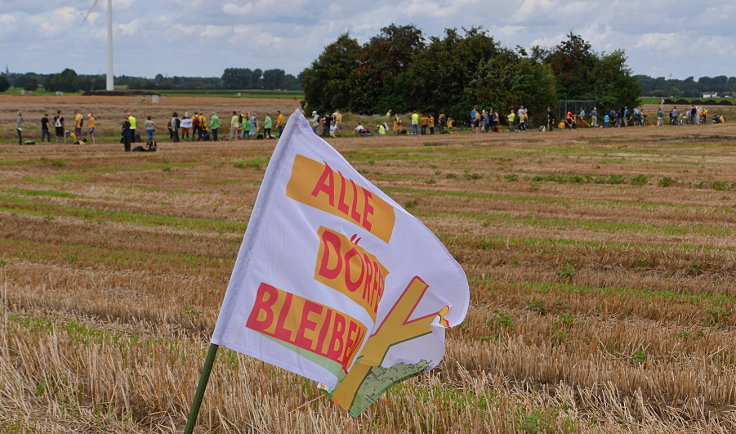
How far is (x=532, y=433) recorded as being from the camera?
16.4 ft

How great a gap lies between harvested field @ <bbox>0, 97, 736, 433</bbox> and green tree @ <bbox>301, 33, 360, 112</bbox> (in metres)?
41.9

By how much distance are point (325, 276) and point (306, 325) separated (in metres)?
0.25

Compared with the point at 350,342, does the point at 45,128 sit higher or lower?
lower

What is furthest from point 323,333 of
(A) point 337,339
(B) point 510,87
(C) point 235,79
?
(C) point 235,79

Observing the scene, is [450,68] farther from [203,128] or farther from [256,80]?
[256,80]

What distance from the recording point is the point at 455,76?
58.6 m

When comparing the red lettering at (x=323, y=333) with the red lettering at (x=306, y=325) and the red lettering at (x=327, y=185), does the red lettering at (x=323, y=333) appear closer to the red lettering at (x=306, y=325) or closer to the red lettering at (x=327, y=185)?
the red lettering at (x=306, y=325)

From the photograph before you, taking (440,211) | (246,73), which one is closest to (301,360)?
(440,211)

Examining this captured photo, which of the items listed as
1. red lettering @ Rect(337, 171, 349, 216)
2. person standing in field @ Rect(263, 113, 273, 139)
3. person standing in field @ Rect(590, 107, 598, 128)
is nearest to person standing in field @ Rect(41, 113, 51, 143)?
person standing in field @ Rect(263, 113, 273, 139)

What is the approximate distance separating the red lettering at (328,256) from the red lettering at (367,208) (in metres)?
0.22

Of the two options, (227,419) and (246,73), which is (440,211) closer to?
(227,419)

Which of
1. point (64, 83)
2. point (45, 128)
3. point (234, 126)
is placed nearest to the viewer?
point (45, 128)

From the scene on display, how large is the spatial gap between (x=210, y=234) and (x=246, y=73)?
174m

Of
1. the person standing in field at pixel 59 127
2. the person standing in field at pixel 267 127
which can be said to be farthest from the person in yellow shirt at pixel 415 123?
the person standing in field at pixel 59 127
